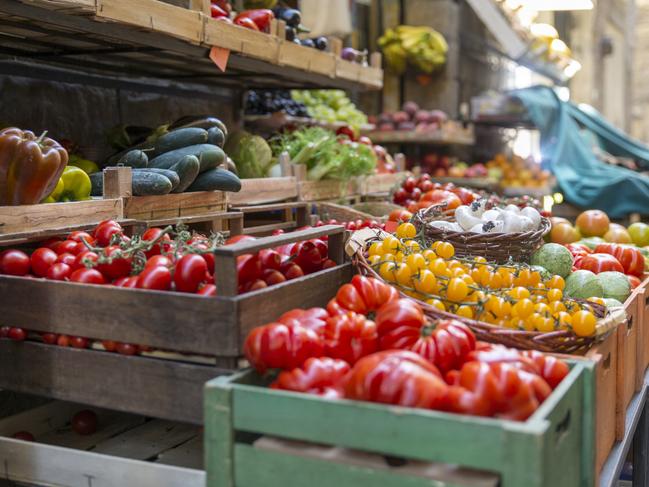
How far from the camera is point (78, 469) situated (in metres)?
2.15

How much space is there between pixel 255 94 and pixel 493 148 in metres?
6.38

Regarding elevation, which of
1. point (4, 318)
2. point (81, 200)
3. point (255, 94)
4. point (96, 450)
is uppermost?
point (255, 94)

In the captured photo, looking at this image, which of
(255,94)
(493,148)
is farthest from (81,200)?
(493,148)

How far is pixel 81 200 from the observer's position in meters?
3.04

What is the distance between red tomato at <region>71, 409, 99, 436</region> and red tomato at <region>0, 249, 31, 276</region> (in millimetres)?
551

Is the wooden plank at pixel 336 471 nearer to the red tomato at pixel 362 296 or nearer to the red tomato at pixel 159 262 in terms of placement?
the red tomato at pixel 362 296

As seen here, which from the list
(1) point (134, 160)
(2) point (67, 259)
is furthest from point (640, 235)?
(2) point (67, 259)

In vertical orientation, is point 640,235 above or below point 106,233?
below

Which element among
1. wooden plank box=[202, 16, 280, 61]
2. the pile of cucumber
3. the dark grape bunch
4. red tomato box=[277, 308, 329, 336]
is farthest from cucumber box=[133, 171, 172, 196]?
the dark grape bunch

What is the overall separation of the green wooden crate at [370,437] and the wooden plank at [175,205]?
144cm

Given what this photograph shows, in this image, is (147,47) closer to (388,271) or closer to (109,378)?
(388,271)

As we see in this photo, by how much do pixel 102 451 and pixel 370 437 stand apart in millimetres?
1243

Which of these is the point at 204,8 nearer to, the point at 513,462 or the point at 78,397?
the point at 78,397

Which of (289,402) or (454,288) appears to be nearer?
(289,402)
